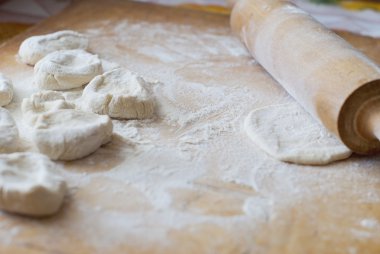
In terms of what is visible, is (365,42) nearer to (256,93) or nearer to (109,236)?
(256,93)

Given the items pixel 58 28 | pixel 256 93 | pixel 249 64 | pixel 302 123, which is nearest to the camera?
pixel 302 123

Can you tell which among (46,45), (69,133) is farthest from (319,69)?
(46,45)

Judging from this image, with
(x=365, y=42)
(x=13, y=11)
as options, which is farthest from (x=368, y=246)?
(x=13, y=11)

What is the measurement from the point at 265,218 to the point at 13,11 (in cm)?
180

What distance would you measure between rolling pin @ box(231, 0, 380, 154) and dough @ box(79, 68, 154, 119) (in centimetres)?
46

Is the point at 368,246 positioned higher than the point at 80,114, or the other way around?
the point at 80,114

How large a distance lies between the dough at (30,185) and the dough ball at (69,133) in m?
0.06

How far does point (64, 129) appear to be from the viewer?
1337 mm

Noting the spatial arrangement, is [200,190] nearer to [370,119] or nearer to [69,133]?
[69,133]

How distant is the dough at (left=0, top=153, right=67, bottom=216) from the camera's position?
1130 millimetres

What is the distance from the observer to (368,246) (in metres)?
1.15

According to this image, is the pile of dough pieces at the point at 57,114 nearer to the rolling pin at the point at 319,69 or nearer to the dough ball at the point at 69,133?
the dough ball at the point at 69,133

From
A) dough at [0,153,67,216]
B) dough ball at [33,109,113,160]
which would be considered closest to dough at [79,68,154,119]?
dough ball at [33,109,113,160]

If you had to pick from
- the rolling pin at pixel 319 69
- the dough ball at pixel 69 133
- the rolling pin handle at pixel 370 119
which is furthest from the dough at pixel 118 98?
the rolling pin handle at pixel 370 119
